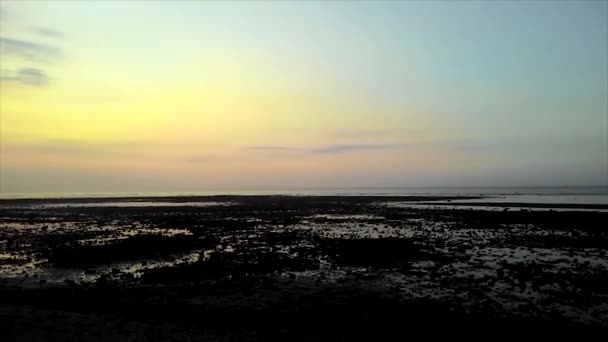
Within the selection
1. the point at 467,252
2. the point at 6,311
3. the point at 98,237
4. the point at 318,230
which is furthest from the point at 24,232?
the point at 467,252

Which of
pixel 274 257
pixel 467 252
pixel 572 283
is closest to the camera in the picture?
pixel 572 283

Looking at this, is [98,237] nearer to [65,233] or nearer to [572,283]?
[65,233]

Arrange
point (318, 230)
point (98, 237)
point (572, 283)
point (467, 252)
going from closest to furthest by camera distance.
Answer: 1. point (572, 283)
2. point (467, 252)
3. point (98, 237)
4. point (318, 230)

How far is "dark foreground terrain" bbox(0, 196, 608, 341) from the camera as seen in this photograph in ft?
35.4

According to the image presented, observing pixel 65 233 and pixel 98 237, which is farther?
pixel 65 233

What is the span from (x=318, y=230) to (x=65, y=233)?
19.8 metres

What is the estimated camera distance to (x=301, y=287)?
618 inches

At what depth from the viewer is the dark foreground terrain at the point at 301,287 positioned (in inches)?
425

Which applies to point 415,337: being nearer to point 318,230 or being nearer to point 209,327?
point 209,327

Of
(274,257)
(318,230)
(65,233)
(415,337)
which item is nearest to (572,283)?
(415,337)

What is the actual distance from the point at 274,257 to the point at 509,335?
43.4 ft

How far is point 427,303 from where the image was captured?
527 inches

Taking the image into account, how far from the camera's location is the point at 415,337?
10.2 m

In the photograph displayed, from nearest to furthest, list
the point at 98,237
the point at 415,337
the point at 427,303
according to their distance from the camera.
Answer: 1. the point at 415,337
2. the point at 427,303
3. the point at 98,237
